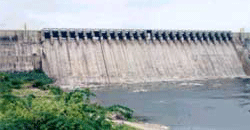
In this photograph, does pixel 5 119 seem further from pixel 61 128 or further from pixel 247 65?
pixel 247 65

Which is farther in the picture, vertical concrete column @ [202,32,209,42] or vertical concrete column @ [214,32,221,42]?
vertical concrete column @ [214,32,221,42]

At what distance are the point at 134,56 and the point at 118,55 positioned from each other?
Result: 2.10 meters

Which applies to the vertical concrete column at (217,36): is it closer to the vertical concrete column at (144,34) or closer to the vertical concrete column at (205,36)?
the vertical concrete column at (205,36)

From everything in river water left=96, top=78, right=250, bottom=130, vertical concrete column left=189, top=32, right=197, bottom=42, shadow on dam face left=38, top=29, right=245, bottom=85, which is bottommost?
river water left=96, top=78, right=250, bottom=130

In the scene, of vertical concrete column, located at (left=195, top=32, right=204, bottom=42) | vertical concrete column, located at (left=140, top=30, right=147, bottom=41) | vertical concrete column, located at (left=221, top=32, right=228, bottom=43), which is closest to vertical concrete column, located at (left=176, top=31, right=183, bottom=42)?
vertical concrete column, located at (left=195, top=32, right=204, bottom=42)

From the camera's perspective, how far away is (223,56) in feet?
161

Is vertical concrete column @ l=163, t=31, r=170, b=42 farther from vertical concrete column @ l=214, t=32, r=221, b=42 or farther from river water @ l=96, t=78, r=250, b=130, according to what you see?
river water @ l=96, t=78, r=250, b=130

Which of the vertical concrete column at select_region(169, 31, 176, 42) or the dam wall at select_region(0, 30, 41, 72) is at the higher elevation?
the vertical concrete column at select_region(169, 31, 176, 42)

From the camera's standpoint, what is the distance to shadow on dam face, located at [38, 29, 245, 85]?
3831 cm

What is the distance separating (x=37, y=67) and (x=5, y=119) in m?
29.7

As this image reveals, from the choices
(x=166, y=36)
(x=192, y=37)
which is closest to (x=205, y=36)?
(x=192, y=37)

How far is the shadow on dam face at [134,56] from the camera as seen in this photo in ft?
126

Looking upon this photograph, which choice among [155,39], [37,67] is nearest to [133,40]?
[155,39]

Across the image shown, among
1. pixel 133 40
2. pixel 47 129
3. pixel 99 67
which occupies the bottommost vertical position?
pixel 47 129
